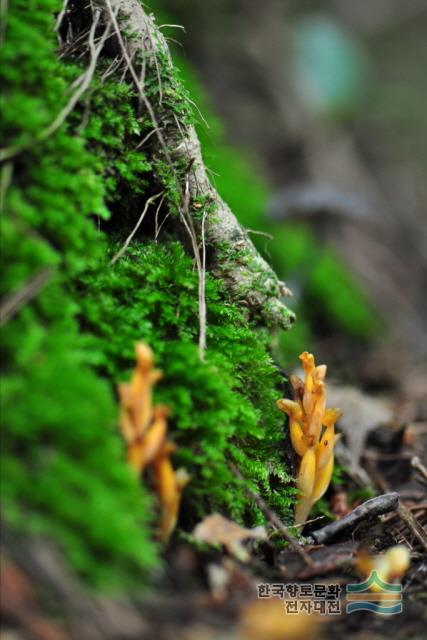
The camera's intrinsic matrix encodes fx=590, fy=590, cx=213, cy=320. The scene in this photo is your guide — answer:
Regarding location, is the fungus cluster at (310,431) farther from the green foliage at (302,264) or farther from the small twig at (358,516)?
the green foliage at (302,264)

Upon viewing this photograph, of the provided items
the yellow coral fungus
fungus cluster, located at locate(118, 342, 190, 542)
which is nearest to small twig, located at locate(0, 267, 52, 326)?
fungus cluster, located at locate(118, 342, 190, 542)

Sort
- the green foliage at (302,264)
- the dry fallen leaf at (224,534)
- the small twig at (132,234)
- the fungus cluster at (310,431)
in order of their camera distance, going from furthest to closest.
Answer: the green foliage at (302,264), the fungus cluster at (310,431), the small twig at (132,234), the dry fallen leaf at (224,534)

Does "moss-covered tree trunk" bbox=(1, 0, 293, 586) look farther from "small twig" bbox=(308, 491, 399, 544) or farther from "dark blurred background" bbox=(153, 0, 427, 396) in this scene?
"dark blurred background" bbox=(153, 0, 427, 396)

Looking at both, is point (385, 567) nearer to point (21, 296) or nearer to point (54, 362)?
point (54, 362)

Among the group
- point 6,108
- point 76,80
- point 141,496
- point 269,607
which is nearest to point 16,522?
point 141,496

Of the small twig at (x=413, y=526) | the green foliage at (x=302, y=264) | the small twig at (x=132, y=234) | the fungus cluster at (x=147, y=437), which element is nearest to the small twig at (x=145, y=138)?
the small twig at (x=132, y=234)

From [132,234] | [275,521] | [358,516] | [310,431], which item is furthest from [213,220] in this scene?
[358,516]

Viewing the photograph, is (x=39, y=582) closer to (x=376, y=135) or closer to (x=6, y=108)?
(x=6, y=108)
